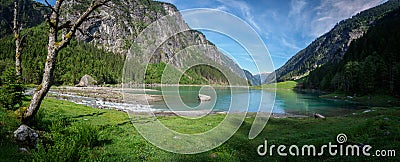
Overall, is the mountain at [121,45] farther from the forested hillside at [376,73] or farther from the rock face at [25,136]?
the forested hillside at [376,73]

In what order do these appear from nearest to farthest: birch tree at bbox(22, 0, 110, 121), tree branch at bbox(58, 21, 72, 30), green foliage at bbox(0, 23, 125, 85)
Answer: birch tree at bbox(22, 0, 110, 121) < tree branch at bbox(58, 21, 72, 30) < green foliage at bbox(0, 23, 125, 85)

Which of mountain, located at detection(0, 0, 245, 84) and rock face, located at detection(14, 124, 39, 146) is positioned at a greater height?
mountain, located at detection(0, 0, 245, 84)

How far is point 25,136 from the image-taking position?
27.0 feet

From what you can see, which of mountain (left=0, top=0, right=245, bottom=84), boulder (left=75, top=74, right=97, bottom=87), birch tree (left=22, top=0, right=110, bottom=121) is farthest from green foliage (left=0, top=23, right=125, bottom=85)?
birch tree (left=22, top=0, right=110, bottom=121)

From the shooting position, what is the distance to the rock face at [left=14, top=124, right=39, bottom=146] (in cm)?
807

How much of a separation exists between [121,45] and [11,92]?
104m

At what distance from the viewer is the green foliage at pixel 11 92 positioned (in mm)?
13211

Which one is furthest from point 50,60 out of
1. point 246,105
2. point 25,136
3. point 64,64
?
point 64,64

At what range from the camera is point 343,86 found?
78.1 meters

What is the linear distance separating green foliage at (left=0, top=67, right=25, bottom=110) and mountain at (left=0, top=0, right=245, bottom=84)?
499 centimetres

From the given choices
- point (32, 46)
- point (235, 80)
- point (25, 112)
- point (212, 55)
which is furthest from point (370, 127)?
point (32, 46)

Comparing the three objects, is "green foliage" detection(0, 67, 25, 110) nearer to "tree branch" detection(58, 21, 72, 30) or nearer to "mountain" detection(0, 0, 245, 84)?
"mountain" detection(0, 0, 245, 84)

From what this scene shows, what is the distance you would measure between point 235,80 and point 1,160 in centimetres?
803

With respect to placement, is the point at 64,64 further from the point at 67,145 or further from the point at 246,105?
the point at 67,145
